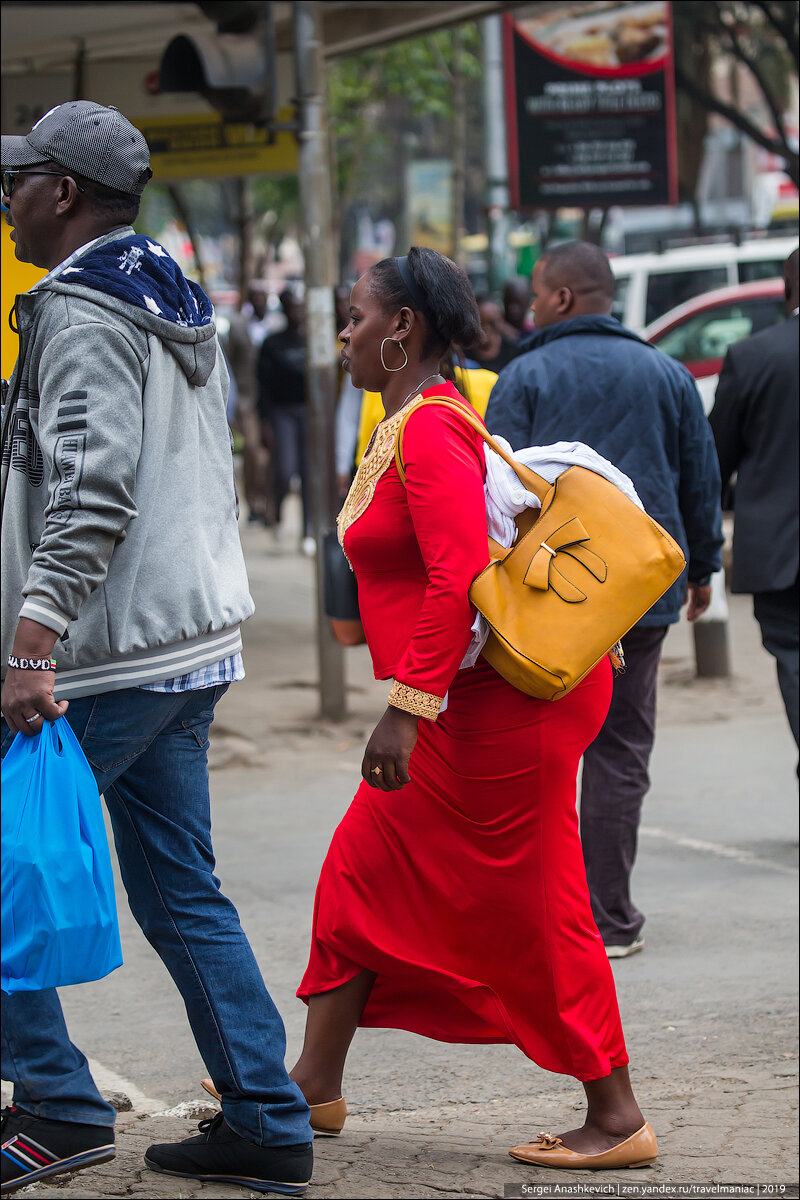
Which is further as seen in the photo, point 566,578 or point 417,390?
point 417,390

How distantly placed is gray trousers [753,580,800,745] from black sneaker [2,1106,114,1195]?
3261mm

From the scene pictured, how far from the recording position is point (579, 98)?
573 inches

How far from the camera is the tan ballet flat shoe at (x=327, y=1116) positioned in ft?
11.3

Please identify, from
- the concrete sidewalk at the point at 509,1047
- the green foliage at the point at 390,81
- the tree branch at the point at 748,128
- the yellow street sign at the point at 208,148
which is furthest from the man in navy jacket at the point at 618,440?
the green foliage at the point at 390,81

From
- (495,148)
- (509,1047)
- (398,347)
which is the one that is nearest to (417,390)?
(398,347)

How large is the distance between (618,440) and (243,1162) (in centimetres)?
253

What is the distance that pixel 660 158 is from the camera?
1484 centimetres

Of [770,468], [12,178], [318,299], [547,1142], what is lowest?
[547,1142]

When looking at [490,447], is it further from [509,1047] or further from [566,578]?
[509,1047]

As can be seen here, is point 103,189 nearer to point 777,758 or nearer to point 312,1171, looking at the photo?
point 312,1171

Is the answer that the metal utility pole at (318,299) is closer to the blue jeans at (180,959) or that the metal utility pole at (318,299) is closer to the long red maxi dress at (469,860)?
the long red maxi dress at (469,860)

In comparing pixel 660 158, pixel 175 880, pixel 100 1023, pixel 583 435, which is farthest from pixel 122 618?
pixel 660 158

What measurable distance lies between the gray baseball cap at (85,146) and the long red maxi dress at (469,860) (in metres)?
0.73

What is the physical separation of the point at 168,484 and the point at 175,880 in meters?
0.74
